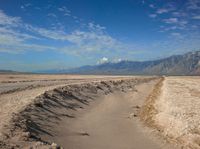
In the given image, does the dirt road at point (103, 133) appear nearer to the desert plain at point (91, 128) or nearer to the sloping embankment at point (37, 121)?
the desert plain at point (91, 128)

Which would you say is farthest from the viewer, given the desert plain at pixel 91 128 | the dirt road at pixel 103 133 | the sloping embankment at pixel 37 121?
the dirt road at pixel 103 133

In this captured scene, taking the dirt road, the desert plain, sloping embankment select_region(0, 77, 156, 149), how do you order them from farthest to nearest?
1. the dirt road
2. the desert plain
3. sloping embankment select_region(0, 77, 156, 149)

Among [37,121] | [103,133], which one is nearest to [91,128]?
[103,133]

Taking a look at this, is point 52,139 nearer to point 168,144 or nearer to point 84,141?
point 84,141

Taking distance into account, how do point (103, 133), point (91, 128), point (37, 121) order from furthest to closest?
point (91, 128), point (103, 133), point (37, 121)

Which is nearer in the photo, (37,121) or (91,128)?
(37,121)

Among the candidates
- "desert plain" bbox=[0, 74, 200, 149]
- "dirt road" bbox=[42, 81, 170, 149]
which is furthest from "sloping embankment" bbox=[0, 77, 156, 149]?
"dirt road" bbox=[42, 81, 170, 149]

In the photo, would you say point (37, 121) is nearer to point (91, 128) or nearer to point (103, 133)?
point (91, 128)

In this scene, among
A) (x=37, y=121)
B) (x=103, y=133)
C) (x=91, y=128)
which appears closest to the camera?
(x=37, y=121)

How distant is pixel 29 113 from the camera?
67.3 feet

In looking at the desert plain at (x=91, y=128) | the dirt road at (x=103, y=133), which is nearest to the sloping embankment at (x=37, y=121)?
the desert plain at (x=91, y=128)

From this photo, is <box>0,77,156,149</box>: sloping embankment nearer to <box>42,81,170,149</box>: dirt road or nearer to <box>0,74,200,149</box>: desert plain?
<box>0,74,200,149</box>: desert plain

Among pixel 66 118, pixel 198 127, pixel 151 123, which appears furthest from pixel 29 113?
pixel 198 127

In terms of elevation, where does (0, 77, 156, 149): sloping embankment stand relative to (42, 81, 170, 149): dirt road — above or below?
above
